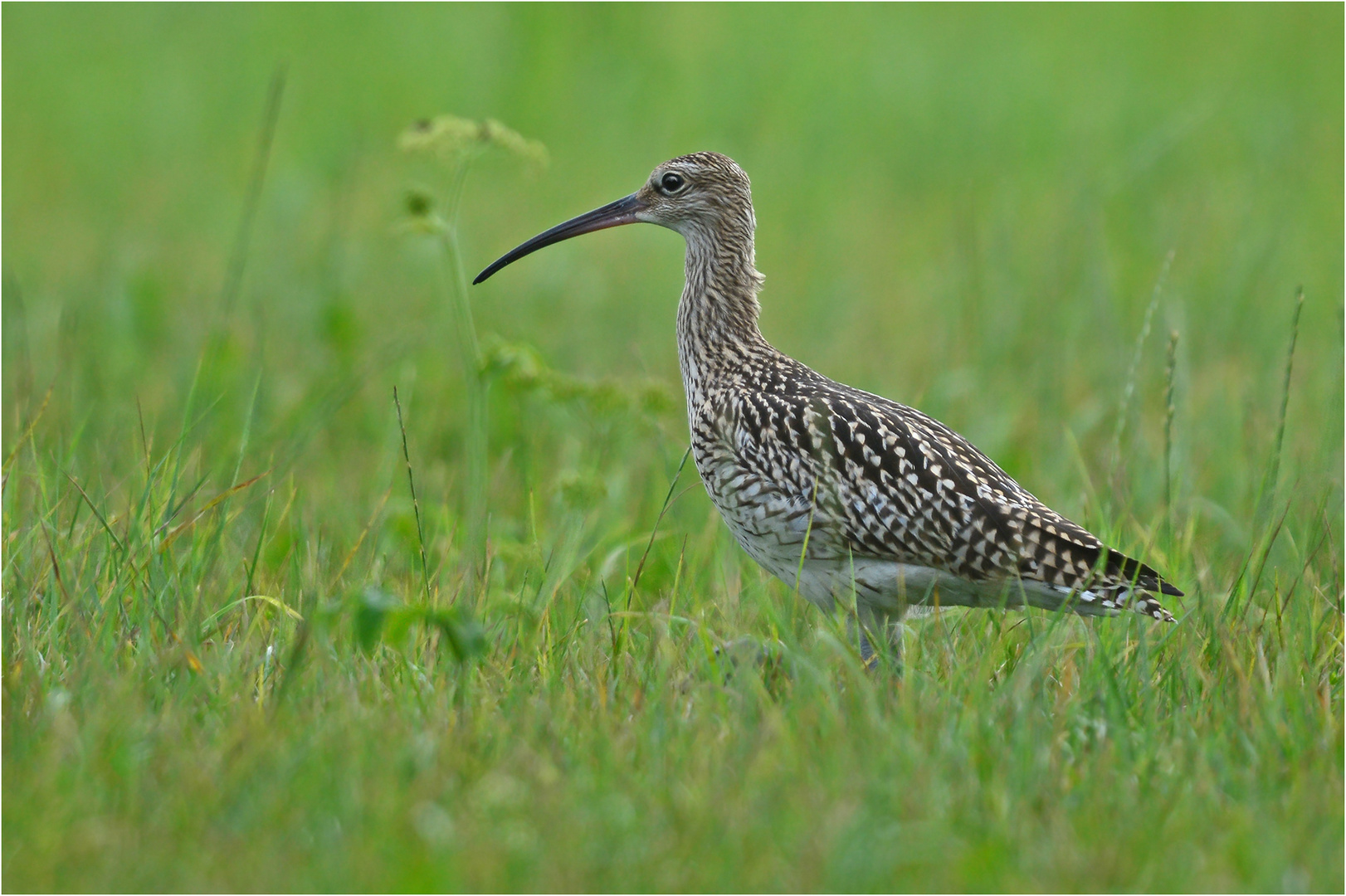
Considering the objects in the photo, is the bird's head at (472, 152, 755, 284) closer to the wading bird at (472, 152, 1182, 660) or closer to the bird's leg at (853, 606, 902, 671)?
the wading bird at (472, 152, 1182, 660)

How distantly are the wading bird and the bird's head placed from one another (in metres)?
0.82

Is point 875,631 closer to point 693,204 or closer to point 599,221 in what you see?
point 693,204

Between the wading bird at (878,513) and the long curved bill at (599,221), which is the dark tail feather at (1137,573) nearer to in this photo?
the wading bird at (878,513)

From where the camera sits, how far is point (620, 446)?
7.86 metres

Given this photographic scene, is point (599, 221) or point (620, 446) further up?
point (599, 221)

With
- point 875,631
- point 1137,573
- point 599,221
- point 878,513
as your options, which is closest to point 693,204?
point 599,221

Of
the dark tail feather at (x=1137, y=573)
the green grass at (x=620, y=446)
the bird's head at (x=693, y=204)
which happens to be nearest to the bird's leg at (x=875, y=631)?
the green grass at (x=620, y=446)

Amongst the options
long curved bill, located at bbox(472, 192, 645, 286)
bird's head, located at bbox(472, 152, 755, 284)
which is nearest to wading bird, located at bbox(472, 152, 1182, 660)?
bird's head, located at bbox(472, 152, 755, 284)

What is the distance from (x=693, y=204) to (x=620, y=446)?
1.96 meters

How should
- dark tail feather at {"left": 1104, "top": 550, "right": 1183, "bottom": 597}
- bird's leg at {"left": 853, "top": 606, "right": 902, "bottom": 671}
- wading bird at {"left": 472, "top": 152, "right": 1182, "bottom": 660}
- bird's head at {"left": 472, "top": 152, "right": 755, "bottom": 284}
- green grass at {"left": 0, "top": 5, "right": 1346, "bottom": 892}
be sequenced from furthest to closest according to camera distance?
1. bird's head at {"left": 472, "top": 152, "right": 755, "bottom": 284}
2. bird's leg at {"left": 853, "top": 606, "right": 902, "bottom": 671}
3. wading bird at {"left": 472, "top": 152, "right": 1182, "bottom": 660}
4. dark tail feather at {"left": 1104, "top": 550, "right": 1183, "bottom": 597}
5. green grass at {"left": 0, "top": 5, "right": 1346, "bottom": 892}

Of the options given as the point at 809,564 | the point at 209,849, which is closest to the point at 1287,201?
the point at 809,564

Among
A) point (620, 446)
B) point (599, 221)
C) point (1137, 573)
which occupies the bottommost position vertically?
point (620, 446)

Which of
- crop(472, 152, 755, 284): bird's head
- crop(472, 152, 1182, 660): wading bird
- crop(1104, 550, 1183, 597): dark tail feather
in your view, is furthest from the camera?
crop(472, 152, 755, 284): bird's head

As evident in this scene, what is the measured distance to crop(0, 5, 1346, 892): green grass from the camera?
344 cm
